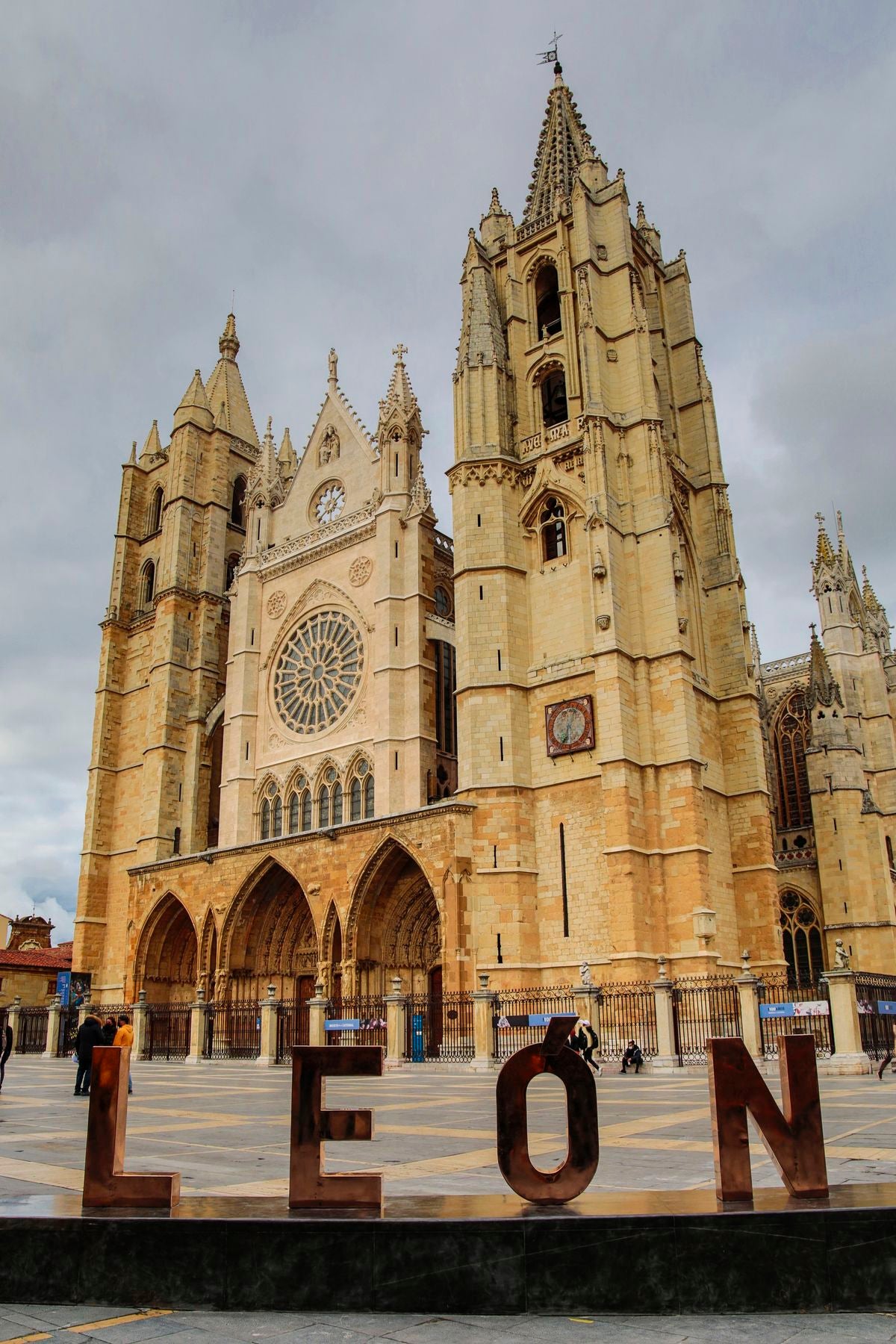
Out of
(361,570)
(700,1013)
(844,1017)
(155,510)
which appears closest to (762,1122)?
(844,1017)

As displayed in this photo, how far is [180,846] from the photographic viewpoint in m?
36.2

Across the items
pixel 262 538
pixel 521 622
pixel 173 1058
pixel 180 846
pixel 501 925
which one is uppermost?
pixel 262 538

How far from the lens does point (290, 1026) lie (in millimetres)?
28578

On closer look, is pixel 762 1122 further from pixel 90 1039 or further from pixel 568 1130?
pixel 90 1039

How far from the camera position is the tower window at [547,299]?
32.9m

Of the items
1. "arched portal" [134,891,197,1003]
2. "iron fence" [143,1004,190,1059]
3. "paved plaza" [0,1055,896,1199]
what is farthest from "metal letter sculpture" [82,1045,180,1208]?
"arched portal" [134,891,197,1003]

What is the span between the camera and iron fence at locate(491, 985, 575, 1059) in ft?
70.7

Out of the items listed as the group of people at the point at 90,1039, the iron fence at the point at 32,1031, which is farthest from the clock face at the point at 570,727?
the iron fence at the point at 32,1031

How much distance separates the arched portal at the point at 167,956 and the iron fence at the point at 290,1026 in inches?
211

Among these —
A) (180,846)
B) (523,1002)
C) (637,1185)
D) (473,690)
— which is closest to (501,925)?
(523,1002)

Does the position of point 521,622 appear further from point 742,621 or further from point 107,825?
point 107,825

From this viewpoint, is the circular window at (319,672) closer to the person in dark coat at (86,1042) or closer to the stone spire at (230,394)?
the stone spire at (230,394)

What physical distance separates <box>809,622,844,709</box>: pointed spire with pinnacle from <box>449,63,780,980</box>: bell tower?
6.54 m

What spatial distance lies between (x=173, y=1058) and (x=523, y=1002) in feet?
36.3
